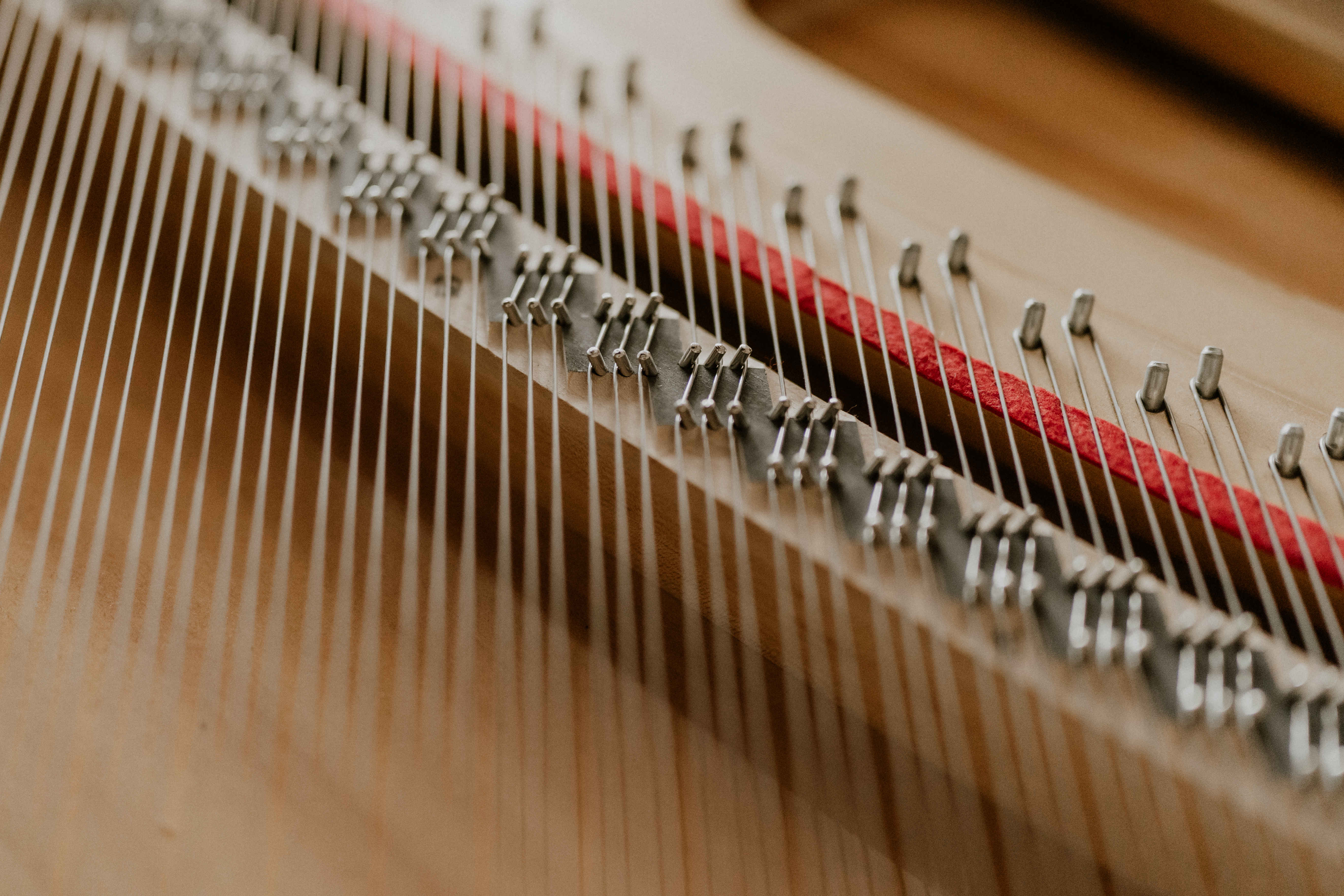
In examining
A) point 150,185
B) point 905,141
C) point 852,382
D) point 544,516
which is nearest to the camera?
point 544,516

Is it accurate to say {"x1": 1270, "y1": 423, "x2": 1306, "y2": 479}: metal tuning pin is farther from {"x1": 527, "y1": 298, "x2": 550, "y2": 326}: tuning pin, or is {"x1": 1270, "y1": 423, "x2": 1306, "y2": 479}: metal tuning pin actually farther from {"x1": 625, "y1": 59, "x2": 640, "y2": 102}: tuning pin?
{"x1": 625, "y1": 59, "x2": 640, "y2": 102}: tuning pin

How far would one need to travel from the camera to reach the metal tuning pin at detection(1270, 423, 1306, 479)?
4.23ft

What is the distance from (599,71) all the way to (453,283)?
21.1 inches

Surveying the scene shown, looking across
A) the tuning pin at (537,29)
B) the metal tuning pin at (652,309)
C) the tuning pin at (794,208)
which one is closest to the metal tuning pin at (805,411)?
the metal tuning pin at (652,309)

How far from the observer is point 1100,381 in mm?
1399

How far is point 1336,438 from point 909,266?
0.59 meters

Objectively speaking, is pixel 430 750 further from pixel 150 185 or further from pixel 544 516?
pixel 150 185

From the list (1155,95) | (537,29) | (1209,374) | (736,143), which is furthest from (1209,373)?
(537,29)

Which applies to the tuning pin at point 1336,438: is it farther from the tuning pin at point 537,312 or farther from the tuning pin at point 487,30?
the tuning pin at point 487,30

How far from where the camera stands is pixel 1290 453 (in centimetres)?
130

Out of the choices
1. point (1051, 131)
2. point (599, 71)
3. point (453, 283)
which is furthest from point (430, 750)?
point (1051, 131)

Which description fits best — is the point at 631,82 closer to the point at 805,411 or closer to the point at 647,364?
the point at 647,364

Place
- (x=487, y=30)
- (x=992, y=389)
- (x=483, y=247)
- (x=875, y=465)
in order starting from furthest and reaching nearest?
1. (x=487, y=30)
2. (x=483, y=247)
3. (x=992, y=389)
4. (x=875, y=465)

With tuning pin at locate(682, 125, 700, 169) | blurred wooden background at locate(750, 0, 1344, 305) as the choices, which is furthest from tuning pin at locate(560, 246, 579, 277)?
blurred wooden background at locate(750, 0, 1344, 305)
